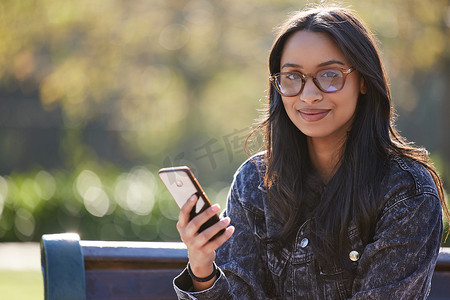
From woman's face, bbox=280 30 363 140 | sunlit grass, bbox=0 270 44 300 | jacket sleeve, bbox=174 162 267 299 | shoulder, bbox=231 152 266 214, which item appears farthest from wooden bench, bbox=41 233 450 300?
sunlit grass, bbox=0 270 44 300

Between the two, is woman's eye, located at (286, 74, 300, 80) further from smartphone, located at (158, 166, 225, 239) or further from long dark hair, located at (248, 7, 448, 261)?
smartphone, located at (158, 166, 225, 239)

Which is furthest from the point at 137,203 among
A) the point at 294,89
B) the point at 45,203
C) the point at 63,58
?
the point at 294,89

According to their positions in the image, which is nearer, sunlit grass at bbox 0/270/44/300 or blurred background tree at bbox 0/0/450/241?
sunlit grass at bbox 0/270/44/300

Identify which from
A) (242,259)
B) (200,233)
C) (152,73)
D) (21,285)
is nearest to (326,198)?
(242,259)

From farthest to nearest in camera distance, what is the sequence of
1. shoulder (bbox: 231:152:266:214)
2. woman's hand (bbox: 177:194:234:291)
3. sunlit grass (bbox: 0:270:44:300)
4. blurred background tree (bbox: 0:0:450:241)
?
blurred background tree (bbox: 0:0:450:241) < sunlit grass (bbox: 0:270:44:300) < shoulder (bbox: 231:152:266:214) < woman's hand (bbox: 177:194:234:291)

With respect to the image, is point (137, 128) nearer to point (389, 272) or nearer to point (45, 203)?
point (45, 203)

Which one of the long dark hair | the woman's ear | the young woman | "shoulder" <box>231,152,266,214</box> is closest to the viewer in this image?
the young woman

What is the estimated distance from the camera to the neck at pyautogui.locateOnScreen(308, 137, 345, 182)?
8.07 feet

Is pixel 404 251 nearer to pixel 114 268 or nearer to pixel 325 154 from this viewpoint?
pixel 325 154

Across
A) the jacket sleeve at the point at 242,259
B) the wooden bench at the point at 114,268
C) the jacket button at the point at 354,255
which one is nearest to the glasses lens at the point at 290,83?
the jacket sleeve at the point at 242,259

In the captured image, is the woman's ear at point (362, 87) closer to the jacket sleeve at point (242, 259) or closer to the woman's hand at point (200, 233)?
the jacket sleeve at point (242, 259)

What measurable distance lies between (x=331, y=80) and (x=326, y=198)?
0.44 m

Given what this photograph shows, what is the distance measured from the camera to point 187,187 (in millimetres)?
2016

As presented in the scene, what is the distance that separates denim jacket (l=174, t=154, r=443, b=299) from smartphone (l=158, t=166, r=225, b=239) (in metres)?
0.30
